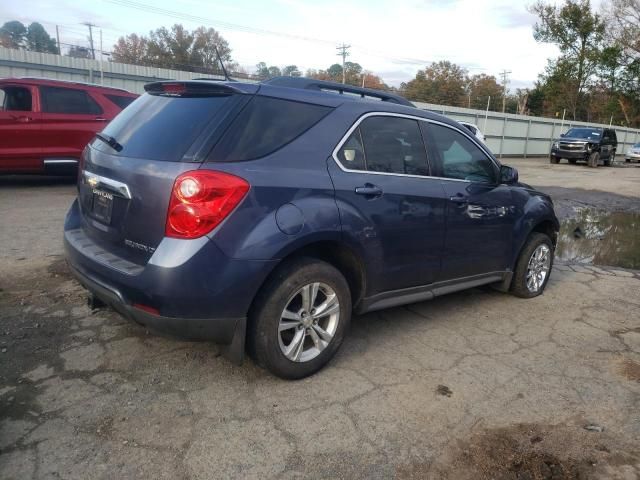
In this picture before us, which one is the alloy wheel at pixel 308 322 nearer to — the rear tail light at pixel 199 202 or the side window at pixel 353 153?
the rear tail light at pixel 199 202

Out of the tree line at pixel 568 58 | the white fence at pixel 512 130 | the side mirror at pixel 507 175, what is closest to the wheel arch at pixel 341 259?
the side mirror at pixel 507 175

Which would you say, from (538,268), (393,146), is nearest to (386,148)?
(393,146)

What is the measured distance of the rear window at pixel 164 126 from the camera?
2854 millimetres

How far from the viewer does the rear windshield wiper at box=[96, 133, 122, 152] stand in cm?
315

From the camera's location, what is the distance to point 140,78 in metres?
17.0

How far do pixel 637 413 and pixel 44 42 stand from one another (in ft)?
135

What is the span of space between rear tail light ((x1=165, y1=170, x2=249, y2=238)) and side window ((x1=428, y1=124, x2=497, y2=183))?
1.85 metres

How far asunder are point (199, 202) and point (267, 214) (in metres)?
0.37

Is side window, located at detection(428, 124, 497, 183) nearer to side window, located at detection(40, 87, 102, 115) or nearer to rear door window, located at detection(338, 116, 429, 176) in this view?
rear door window, located at detection(338, 116, 429, 176)

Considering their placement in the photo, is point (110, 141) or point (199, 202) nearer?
point (199, 202)

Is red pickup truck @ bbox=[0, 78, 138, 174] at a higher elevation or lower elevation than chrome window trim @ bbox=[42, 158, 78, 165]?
higher

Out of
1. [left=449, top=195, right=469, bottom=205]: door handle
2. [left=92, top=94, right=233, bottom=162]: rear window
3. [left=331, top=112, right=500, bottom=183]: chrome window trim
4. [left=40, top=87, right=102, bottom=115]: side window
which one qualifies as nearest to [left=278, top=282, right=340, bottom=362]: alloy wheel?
[left=331, top=112, right=500, bottom=183]: chrome window trim

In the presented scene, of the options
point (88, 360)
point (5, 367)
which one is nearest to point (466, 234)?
point (88, 360)

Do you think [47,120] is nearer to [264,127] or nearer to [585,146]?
[264,127]
